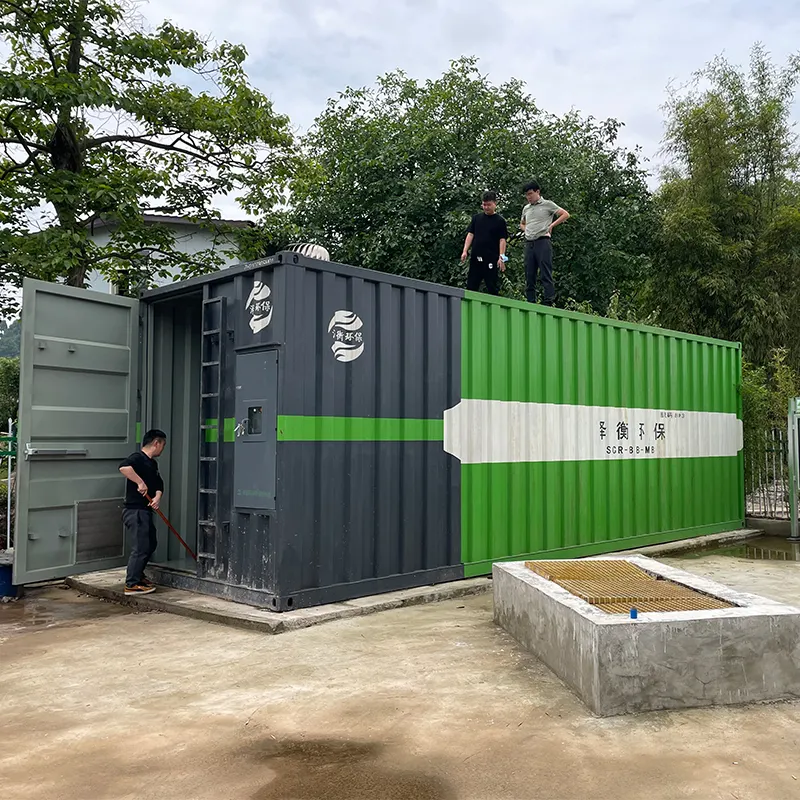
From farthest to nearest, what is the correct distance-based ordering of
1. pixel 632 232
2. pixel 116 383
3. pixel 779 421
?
pixel 632 232 < pixel 779 421 < pixel 116 383

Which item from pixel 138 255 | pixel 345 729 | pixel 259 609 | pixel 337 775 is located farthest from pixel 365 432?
pixel 138 255

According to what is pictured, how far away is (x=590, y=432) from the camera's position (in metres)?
8.77

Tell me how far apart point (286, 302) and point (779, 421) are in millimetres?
9451

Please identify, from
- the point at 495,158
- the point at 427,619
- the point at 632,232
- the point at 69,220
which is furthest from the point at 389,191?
the point at 427,619

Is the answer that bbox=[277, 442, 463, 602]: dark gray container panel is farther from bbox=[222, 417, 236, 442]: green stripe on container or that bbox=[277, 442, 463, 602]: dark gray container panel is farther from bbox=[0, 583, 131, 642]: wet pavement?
bbox=[0, 583, 131, 642]: wet pavement

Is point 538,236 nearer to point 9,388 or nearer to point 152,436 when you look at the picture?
point 152,436

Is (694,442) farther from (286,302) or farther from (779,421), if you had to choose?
(286,302)

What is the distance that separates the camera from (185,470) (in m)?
7.87

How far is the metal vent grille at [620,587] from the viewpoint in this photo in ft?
14.6

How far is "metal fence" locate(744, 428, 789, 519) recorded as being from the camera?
39.0ft

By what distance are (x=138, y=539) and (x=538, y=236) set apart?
556 cm

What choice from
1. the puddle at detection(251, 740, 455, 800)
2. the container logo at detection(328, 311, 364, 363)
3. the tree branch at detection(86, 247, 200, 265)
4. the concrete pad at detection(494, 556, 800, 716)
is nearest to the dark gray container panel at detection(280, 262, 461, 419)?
the container logo at detection(328, 311, 364, 363)

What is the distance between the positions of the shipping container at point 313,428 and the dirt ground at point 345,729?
1.14 meters

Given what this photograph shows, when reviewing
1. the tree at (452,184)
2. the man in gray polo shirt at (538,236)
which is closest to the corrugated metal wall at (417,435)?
the man in gray polo shirt at (538,236)
